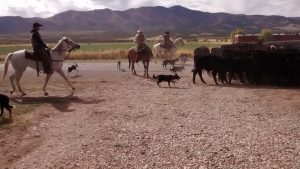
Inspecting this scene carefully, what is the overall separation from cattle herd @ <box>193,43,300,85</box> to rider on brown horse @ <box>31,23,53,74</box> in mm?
6963

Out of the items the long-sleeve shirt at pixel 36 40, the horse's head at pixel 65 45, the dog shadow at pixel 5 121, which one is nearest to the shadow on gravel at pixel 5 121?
the dog shadow at pixel 5 121

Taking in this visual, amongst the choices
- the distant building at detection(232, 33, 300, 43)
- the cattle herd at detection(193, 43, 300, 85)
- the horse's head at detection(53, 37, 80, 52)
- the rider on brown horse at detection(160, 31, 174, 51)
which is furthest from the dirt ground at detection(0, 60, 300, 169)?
the distant building at detection(232, 33, 300, 43)

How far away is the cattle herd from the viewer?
20812 mm

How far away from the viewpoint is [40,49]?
1881cm

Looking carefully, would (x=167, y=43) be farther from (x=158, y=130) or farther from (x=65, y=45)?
(x=158, y=130)

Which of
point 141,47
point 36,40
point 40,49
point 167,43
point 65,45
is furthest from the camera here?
point 167,43

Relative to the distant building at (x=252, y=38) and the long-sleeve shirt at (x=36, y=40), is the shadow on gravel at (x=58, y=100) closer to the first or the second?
the long-sleeve shirt at (x=36, y=40)

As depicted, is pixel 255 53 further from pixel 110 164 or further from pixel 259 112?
pixel 110 164

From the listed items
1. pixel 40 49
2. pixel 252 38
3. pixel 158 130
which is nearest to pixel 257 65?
pixel 40 49

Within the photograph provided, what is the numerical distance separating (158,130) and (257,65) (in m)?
10.7

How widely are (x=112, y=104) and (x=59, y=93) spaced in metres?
4.15

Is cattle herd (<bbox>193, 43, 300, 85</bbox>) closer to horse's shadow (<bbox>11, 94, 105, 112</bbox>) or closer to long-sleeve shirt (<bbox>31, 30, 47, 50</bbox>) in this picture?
horse's shadow (<bbox>11, 94, 105, 112</bbox>)

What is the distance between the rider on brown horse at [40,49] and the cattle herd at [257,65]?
6963 mm

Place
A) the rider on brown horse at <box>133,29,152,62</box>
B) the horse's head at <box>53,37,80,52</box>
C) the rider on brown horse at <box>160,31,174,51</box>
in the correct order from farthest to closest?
the rider on brown horse at <box>160,31,174,51</box> < the rider on brown horse at <box>133,29,152,62</box> < the horse's head at <box>53,37,80,52</box>
